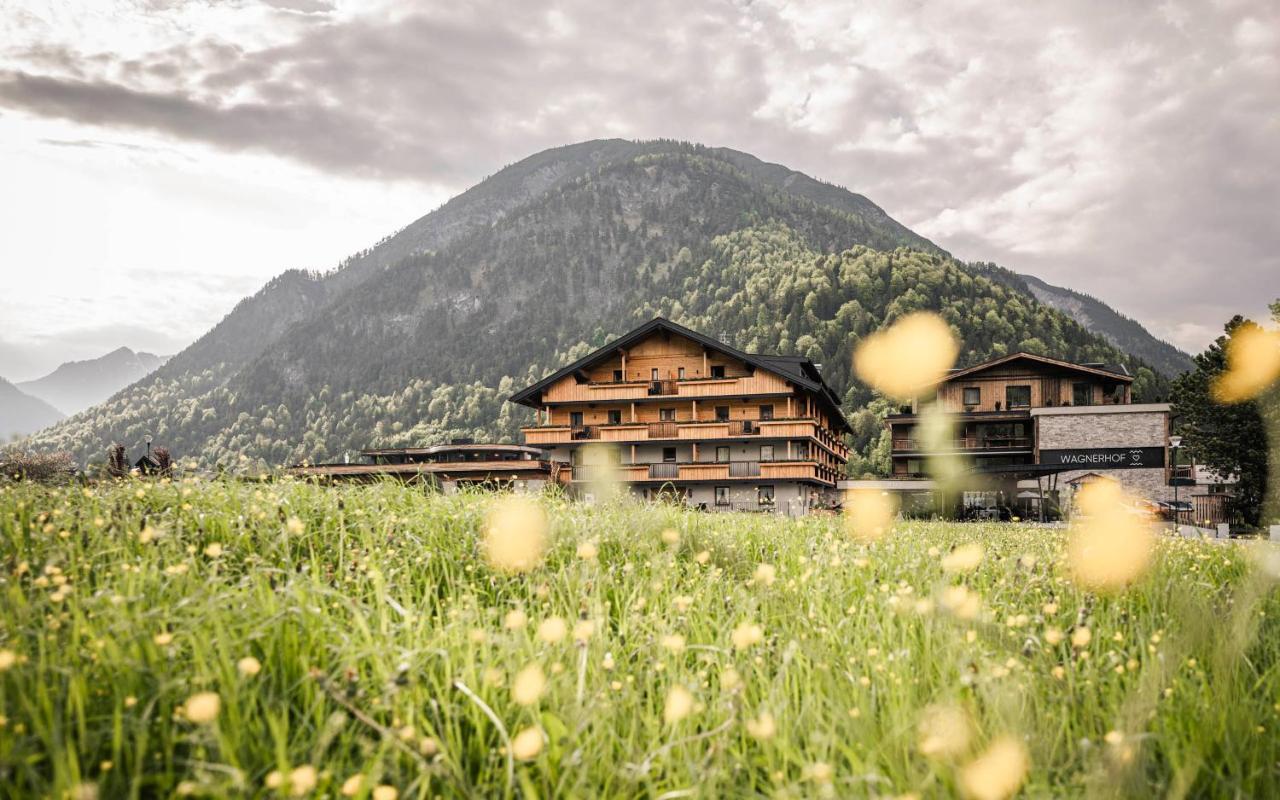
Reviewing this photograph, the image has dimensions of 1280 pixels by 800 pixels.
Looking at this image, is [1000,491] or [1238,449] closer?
[1238,449]

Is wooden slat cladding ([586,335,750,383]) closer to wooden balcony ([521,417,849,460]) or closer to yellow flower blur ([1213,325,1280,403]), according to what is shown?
wooden balcony ([521,417,849,460])

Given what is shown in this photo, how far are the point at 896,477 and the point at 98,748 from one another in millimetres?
64101

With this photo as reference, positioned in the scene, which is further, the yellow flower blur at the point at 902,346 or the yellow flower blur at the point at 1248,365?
the yellow flower blur at the point at 902,346

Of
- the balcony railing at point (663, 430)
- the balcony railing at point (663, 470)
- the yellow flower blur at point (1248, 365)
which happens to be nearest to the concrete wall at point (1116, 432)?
the yellow flower blur at point (1248, 365)

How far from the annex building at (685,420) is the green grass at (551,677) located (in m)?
41.7

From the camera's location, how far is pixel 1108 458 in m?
54.3


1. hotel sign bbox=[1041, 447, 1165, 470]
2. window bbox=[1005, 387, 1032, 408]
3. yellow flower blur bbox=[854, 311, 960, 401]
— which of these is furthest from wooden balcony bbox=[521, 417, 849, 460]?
yellow flower blur bbox=[854, 311, 960, 401]

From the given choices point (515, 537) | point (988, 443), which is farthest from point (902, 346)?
point (515, 537)

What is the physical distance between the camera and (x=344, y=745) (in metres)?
2.97

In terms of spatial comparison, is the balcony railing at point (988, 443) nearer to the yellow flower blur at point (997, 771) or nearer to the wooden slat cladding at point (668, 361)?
the wooden slat cladding at point (668, 361)

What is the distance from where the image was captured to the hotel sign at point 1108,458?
53094mm

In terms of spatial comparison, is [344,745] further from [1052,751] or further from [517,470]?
[517,470]

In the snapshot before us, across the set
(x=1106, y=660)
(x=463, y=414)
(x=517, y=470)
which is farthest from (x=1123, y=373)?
(x=463, y=414)

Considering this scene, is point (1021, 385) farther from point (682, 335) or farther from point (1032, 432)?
point (682, 335)
